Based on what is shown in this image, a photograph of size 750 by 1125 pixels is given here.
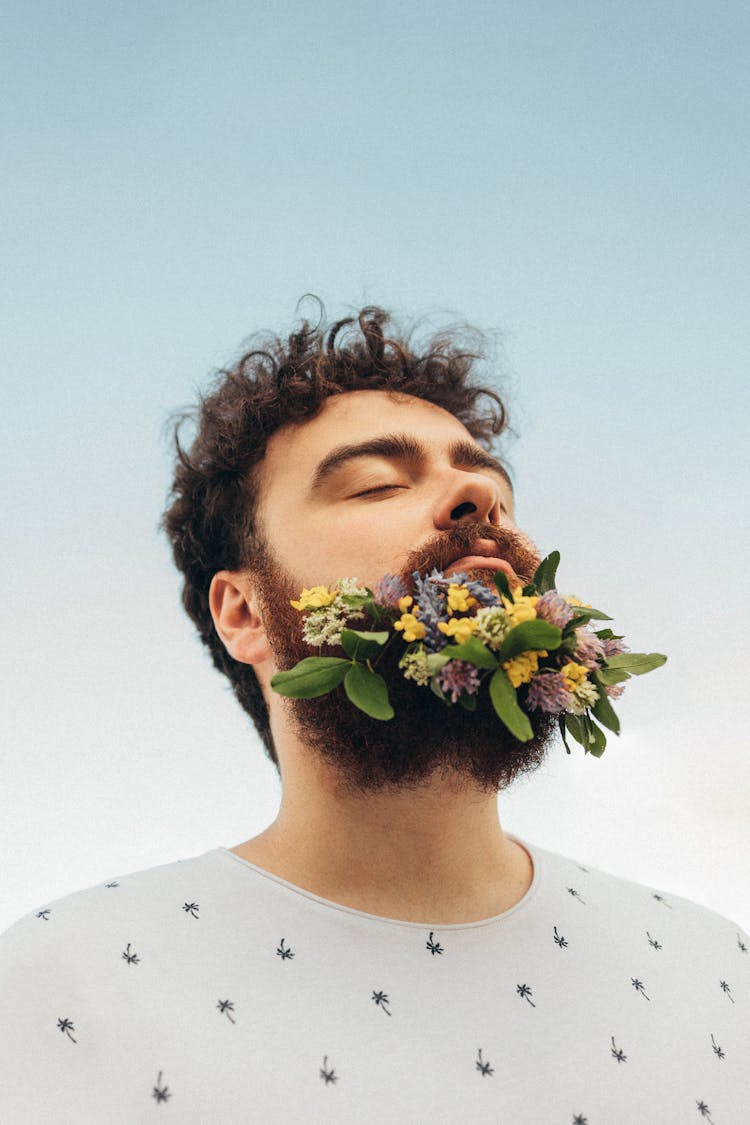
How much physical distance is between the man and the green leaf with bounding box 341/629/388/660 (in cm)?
24

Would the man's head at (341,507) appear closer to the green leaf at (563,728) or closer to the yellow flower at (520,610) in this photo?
the green leaf at (563,728)

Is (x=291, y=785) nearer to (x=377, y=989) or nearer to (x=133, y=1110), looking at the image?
(x=377, y=989)

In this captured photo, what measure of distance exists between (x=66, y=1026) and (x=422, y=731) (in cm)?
130

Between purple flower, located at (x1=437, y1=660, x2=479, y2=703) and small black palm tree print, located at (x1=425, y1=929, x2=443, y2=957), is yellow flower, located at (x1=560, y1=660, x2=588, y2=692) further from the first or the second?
small black palm tree print, located at (x1=425, y1=929, x2=443, y2=957)

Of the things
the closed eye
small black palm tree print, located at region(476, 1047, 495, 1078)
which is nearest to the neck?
small black palm tree print, located at region(476, 1047, 495, 1078)

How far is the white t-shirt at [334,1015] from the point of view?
2354 millimetres

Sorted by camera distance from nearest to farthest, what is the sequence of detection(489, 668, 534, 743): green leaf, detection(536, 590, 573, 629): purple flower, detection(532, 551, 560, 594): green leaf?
detection(489, 668, 534, 743): green leaf, detection(536, 590, 573, 629): purple flower, detection(532, 551, 560, 594): green leaf

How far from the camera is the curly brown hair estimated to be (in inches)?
149

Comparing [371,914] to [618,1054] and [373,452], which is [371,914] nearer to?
[618,1054]

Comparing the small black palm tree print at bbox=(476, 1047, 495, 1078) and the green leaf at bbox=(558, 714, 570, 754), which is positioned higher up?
the green leaf at bbox=(558, 714, 570, 754)

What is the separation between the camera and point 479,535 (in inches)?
115

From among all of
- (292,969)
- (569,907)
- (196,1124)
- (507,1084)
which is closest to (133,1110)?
(196,1124)

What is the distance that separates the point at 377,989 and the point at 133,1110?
0.73 meters

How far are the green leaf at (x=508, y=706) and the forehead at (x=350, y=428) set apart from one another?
53.9 inches
